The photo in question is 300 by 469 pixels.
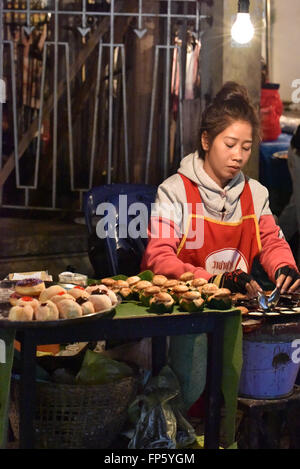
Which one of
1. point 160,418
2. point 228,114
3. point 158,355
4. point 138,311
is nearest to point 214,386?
point 160,418

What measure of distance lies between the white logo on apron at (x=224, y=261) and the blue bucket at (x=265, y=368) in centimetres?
84

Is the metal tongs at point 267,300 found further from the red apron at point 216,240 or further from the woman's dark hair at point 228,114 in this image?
the woman's dark hair at point 228,114

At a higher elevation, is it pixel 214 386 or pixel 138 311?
pixel 138 311

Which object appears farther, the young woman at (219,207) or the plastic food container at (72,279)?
the young woman at (219,207)

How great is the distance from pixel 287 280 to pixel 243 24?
186 cm

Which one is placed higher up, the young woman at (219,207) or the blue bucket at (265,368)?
the young woman at (219,207)

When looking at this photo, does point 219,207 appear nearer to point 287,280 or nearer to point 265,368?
point 287,280

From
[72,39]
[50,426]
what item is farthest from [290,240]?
[50,426]

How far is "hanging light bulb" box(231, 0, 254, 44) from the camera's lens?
198 inches

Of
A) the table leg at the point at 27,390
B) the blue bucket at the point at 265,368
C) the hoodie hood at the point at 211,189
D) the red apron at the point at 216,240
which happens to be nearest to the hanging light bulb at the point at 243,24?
the hoodie hood at the point at 211,189

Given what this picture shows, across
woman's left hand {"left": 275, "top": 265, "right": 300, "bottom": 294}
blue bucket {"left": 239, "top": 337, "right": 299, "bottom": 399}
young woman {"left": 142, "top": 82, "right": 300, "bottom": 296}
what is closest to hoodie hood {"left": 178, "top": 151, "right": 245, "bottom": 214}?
young woman {"left": 142, "top": 82, "right": 300, "bottom": 296}

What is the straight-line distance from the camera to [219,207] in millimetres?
4449

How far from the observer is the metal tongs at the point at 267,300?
3666mm

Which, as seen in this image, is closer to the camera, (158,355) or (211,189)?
(158,355)
